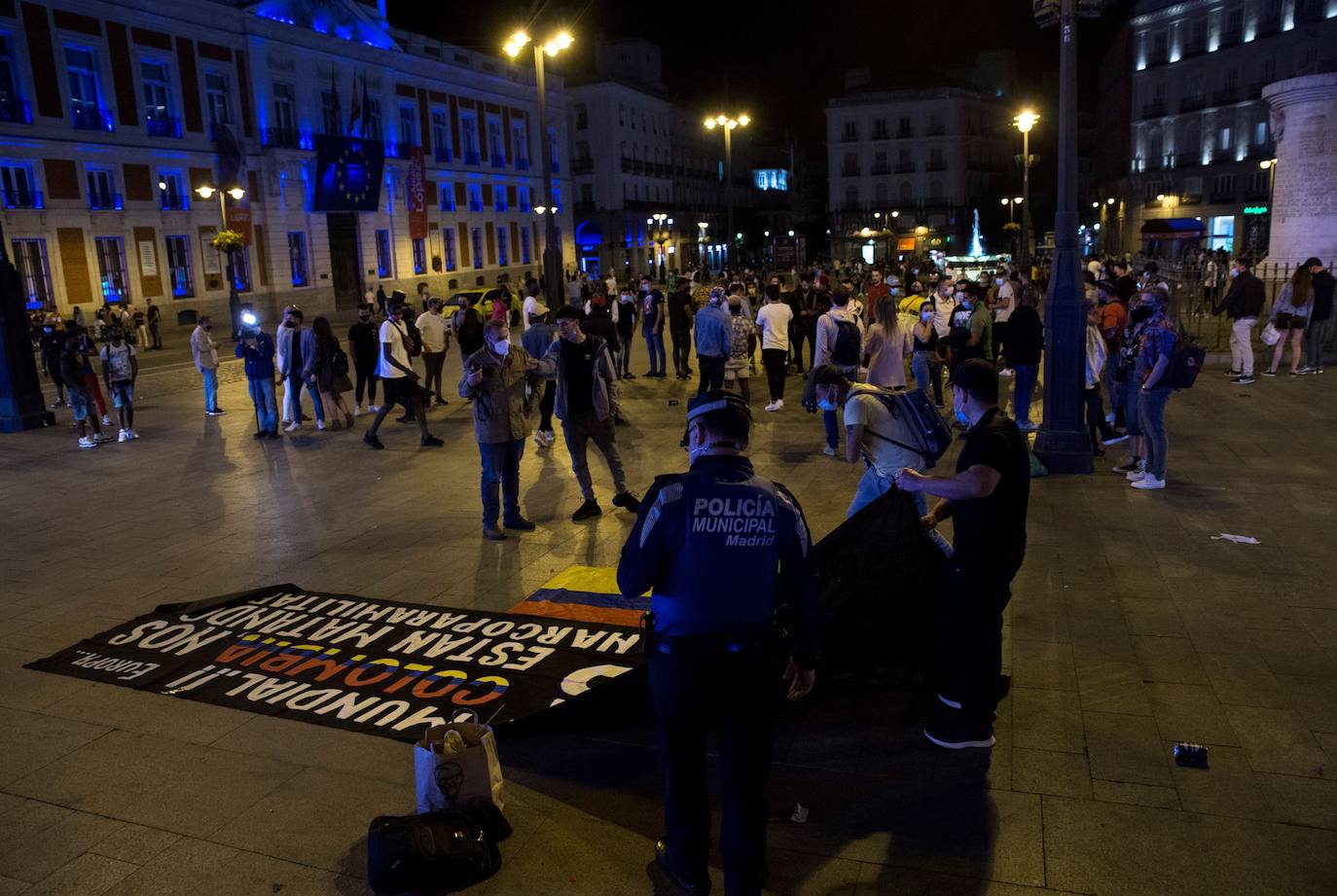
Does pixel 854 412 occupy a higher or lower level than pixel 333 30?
lower

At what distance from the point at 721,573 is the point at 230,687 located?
3.47m

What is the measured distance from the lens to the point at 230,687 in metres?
5.55

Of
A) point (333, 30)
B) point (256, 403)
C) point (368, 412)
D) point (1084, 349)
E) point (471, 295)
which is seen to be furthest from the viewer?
point (333, 30)

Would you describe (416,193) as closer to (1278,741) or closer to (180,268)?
(180,268)

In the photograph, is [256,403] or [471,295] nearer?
[256,403]

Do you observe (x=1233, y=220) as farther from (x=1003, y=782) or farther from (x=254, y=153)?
(x=1003, y=782)

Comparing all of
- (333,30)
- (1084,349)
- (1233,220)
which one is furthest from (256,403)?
(1233,220)

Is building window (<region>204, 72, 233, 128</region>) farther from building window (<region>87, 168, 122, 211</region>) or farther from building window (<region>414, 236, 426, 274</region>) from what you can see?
building window (<region>414, 236, 426, 274</region>)

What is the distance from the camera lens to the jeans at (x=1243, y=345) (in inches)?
580

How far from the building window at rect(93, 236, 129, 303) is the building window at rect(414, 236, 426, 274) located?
1584 cm

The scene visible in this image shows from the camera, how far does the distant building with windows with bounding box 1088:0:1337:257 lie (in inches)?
1948

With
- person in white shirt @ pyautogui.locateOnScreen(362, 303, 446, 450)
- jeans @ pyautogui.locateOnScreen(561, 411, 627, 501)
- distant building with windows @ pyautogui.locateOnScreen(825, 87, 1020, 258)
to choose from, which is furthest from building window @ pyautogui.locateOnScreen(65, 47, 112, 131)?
distant building with windows @ pyautogui.locateOnScreen(825, 87, 1020, 258)

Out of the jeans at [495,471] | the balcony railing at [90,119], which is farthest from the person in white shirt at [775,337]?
the balcony railing at [90,119]

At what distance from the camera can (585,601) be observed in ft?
21.8
